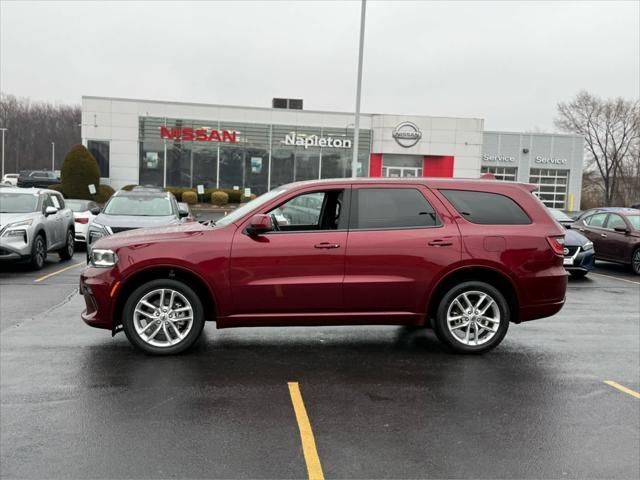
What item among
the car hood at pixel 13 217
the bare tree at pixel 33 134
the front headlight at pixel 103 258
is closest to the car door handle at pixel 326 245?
the front headlight at pixel 103 258

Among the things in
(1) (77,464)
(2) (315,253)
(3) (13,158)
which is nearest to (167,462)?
(1) (77,464)

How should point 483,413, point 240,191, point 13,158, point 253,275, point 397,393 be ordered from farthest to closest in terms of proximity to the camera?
point 13,158
point 240,191
point 253,275
point 397,393
point 483,413

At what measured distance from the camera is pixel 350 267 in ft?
20.0

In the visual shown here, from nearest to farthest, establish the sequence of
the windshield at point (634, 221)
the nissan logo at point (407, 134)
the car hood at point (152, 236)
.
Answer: the car hood at point (152, 236) < the windshield at point (634, 221) < the nissan logo at point (407, 134)

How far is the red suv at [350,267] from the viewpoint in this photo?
236 inches

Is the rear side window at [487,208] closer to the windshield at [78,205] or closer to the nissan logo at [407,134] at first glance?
the windshield at [78,205]

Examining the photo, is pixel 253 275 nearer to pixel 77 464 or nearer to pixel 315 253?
pixel 315 253

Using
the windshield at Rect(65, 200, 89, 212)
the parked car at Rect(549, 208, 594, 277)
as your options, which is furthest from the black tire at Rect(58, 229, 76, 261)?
the parked car at Rect(549, 208, 594, 277)

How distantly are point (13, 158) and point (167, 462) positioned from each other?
109 m

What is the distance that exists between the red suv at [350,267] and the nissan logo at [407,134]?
32.6 metres

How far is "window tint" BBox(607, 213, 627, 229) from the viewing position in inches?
604

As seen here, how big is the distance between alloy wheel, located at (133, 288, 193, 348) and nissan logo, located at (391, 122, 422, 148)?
3387 cm

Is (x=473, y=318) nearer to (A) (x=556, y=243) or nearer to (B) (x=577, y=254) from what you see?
(A) (x=556, y=243)

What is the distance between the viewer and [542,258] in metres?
6.37
